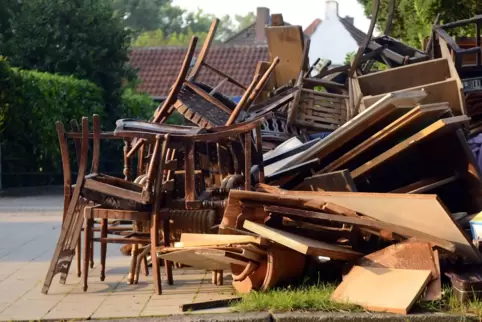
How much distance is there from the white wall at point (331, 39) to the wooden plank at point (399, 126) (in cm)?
3271

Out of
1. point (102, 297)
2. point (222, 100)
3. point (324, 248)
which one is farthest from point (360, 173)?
point (102, 297)

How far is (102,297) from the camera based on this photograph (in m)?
6.75

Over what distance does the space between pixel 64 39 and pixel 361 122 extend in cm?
1618

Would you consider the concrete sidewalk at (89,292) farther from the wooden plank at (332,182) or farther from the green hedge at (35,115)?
the green hedge at (35,115)

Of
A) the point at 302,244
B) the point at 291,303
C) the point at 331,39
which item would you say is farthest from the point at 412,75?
A: the point at 331,39

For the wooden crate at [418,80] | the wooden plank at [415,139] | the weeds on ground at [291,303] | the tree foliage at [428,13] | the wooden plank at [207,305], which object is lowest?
the wooden plank at [207,305]

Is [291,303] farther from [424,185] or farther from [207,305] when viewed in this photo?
[424,185]

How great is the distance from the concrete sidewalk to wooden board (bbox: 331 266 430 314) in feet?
3.07

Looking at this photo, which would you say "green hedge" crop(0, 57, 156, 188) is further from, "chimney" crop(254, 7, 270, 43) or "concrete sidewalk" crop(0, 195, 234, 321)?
"chimney" crop(254, 7, 270, 43)

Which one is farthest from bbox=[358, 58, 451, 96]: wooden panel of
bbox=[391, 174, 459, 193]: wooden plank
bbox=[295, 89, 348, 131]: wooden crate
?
bbox=[391, 174, 459, 193]: wooden plank

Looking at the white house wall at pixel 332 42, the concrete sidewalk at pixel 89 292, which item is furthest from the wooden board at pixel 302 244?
the white house wall at pixel 332 42

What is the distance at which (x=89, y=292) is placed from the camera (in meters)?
6.97

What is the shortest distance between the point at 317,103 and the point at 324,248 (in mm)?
3893

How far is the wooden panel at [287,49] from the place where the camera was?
1165 cm
